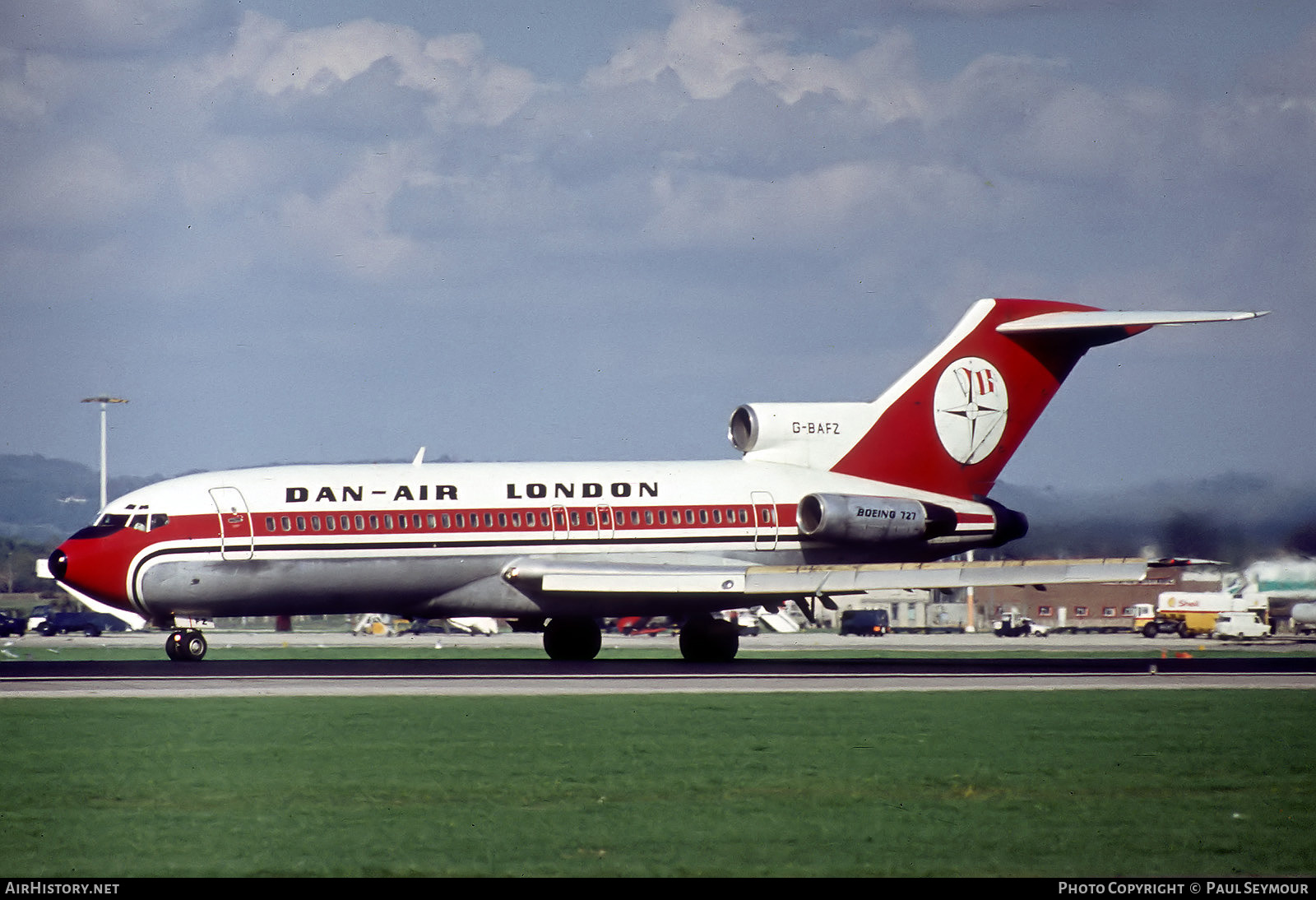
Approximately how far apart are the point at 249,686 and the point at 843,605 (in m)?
81.8

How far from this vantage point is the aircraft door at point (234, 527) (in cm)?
3812

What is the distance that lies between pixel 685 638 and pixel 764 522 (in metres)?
3.74

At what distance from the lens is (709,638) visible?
4181cm

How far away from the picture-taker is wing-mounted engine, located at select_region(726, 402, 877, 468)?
148 ft

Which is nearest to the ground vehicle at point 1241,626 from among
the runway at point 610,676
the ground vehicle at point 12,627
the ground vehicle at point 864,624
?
the ground vehicle at point 864,624

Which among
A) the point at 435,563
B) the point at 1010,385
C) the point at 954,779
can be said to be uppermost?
the point at 1010,385

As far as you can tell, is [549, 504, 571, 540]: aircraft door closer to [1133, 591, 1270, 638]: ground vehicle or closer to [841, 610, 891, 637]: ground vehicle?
[1133, 591, 1270, 638]: ground vehicle

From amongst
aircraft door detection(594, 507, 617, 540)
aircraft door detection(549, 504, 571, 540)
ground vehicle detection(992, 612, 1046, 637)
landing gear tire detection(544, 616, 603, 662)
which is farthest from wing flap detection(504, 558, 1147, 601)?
ground vehicle detection(992, 612, 1046, 637)

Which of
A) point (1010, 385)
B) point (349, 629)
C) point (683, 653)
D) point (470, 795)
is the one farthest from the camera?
point (349, 629)

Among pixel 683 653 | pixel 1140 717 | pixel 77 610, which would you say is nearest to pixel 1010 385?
pixel 683 653

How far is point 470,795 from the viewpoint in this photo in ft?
52.9

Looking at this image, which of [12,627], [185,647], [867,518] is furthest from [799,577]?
[12,627]

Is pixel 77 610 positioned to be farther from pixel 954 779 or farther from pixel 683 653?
pixel 954 779

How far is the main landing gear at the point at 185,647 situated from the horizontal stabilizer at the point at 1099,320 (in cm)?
2255
